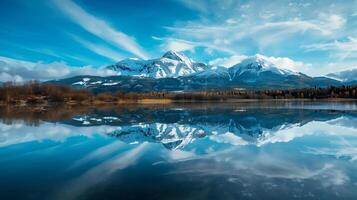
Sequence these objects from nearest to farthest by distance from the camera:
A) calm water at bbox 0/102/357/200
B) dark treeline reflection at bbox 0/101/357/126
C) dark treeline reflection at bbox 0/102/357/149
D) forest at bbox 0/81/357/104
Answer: calm water at bbox 0/102/357/200 → dark treeline reflection at bbox 0/102/357/149 → dark treeline reflection at bbox 0/101/357/126 → forest at bbox 0/81/357/104

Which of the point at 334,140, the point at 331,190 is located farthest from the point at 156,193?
the point at 334,140

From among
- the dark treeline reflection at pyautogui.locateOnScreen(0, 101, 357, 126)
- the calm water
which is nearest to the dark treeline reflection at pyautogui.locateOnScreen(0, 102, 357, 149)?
the dark treeline reflection at pyautogui.locateOnScreen(0, 101, 357, 126)

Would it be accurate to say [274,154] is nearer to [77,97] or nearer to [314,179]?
[314,179]

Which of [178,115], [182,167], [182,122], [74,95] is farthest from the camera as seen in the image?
[74,95]

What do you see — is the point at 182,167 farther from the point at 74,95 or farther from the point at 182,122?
the point at 74,95

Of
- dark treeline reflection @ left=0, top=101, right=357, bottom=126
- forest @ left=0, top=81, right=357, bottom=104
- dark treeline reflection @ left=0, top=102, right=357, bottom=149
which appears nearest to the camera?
dark treeline reflection @ left=0, top=102, right=357, bottom=149

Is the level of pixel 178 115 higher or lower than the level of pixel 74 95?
lower

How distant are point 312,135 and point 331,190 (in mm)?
11155

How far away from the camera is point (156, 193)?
7566 mm

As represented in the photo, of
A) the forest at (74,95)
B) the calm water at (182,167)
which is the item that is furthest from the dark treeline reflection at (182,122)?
the forest at (74,95)

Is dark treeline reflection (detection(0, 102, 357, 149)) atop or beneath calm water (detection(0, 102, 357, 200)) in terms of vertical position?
beneath

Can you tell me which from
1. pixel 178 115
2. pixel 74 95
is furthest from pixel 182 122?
pixel 74 95

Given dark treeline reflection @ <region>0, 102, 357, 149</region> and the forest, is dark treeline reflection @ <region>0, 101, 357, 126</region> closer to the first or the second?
dark treeline reflection @ <region>0, 102, 357, 149</region>

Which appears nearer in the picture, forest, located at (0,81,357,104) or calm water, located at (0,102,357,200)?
calm water, located at (0,102,357,200)
